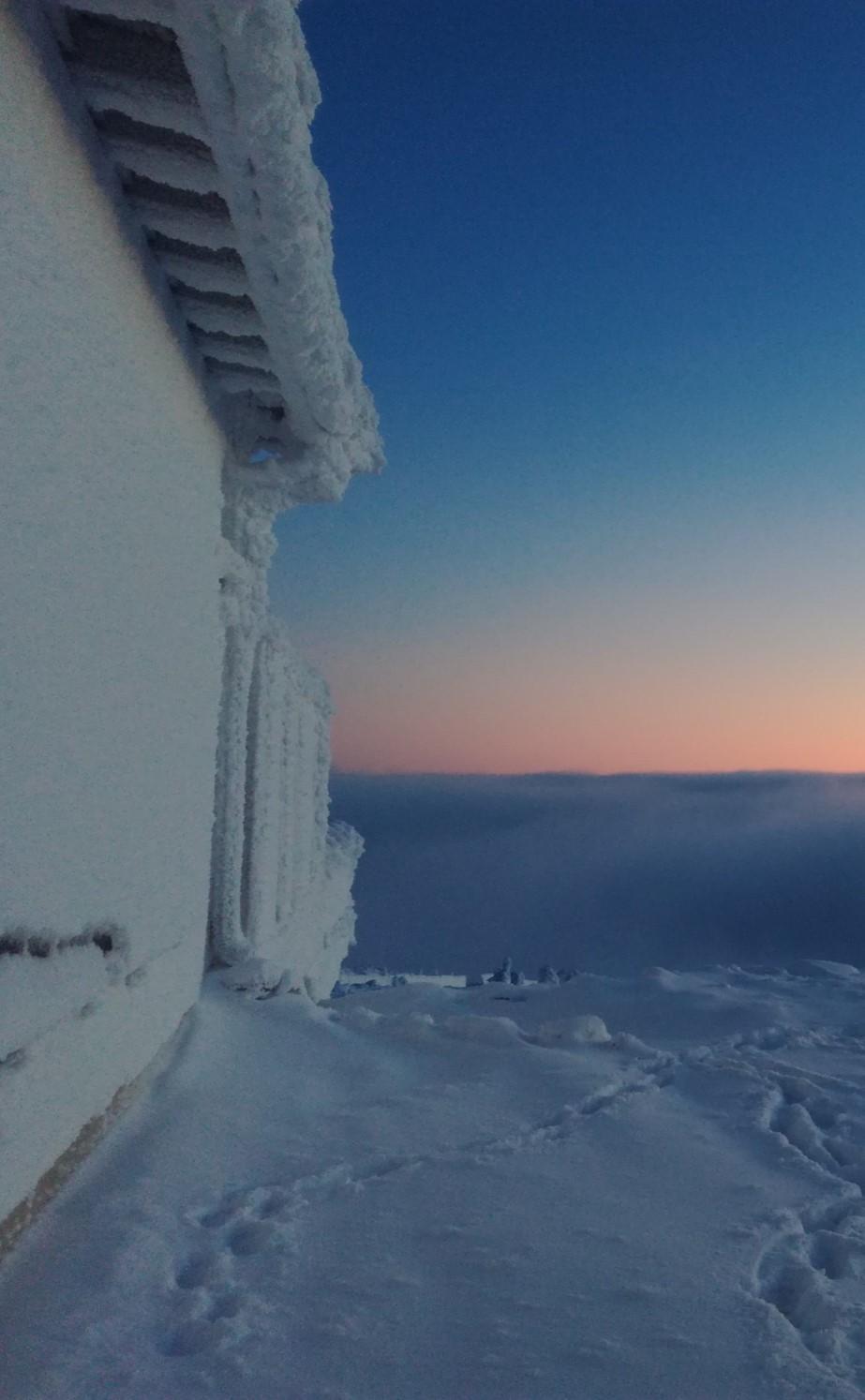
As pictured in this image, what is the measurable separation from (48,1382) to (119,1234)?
56 centimetres

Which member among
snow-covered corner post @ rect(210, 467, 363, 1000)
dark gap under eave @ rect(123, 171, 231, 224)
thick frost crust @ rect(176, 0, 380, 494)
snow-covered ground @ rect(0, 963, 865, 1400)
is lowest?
snow-covered ground @ rect(0, 963, 865, 1400)

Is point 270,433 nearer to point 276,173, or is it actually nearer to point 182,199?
point 182,199

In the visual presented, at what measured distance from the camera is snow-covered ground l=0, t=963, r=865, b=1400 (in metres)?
1.87

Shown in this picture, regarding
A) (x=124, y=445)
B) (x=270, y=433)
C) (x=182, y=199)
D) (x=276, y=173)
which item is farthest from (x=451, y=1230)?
(x=270, y=433)

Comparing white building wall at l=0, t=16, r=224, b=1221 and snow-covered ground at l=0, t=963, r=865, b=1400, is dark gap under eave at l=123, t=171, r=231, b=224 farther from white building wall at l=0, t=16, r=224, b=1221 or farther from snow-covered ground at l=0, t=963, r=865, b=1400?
snow-covered ground at l=0, t=963, r=865, b=1400

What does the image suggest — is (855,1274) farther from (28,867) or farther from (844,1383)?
(28,867)

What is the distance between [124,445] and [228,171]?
874 mm

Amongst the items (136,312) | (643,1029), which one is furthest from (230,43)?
(643,1029)

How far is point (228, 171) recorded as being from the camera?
2547 mm

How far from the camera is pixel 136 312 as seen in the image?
313 centimetres

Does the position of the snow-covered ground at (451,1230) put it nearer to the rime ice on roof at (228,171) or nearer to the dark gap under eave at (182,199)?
the rime ice on roof at (228,171)

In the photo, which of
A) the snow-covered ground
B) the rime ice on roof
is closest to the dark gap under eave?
the rime ice on roof

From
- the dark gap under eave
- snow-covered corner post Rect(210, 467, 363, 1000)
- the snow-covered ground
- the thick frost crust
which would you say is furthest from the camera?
snow-covered corner post Rect(210, 467, 363, 1000)

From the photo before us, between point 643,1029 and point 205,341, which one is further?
point 643,1029
